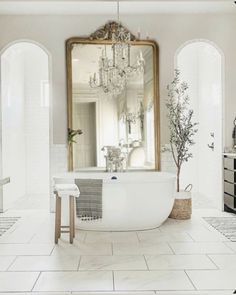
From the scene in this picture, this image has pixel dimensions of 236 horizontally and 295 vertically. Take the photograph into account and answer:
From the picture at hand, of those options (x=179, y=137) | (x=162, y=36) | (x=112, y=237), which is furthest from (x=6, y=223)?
(x=162, y=36)

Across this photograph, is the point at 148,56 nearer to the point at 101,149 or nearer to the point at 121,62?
the point at 121,62

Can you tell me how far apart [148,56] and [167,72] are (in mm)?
380

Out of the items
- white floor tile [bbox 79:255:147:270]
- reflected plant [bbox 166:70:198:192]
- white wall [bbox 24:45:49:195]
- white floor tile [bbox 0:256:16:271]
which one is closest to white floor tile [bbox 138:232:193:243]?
white floor tile [bbox 79:255:147:270]

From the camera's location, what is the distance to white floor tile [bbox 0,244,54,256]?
3.98m

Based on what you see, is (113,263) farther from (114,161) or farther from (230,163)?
(230,163)

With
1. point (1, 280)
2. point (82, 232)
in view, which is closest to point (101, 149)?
point (82, 232)

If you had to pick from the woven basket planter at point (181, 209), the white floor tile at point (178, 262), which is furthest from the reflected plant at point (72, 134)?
the white floor tile at point (178, 262)

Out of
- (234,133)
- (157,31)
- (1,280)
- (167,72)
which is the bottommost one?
(1,280)

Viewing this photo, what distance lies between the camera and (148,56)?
6.23 meters

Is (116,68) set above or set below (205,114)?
above

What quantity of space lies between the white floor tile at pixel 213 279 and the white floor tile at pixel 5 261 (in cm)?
157

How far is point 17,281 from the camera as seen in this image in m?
3.17

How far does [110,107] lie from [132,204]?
1977 mm

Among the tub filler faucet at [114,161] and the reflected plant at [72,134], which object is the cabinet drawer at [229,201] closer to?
the tub filler faucet at [114,161]
